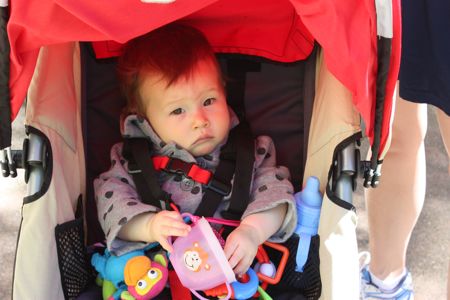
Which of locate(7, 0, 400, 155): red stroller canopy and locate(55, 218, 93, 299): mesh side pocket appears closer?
locate(7, 0, 400, 155): red stroller canopy

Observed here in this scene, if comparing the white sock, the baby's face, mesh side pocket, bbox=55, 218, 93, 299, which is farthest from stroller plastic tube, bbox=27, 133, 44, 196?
the white sock

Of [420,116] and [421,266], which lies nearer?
[420,116]

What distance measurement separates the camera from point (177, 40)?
1.66 metres

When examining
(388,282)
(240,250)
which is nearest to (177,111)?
(240,250)

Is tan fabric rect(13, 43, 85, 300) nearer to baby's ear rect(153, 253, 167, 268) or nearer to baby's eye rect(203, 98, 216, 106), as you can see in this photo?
baby's ear rect(153, 253, 167, 268)

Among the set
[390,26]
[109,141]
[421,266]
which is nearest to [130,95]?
[109,141]

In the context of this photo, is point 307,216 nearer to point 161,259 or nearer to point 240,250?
point 240,250

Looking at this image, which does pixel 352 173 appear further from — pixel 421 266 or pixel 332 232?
pixel 421 266

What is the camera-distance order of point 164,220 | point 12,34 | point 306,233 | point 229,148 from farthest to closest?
point 229,148 → point 306,233 → point 164,220 → point 12,34

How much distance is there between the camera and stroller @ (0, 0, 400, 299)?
1.24 meters

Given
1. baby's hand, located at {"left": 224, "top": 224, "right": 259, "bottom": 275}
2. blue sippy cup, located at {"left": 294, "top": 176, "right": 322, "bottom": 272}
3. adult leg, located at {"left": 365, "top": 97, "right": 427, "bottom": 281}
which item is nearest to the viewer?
baby's hand, located at {"left": 224, "top": 224, "right": 259, "bottom": 275}

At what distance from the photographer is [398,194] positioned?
2.01 metres

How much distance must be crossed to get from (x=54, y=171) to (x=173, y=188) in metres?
0.33

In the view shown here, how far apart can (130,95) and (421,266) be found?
129 centimetres
